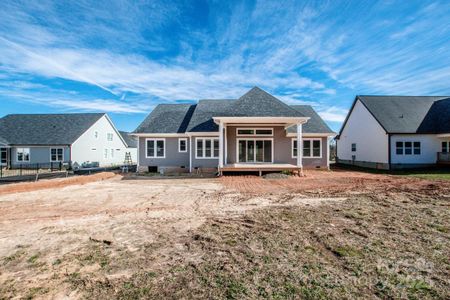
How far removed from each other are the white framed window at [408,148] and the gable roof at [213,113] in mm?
6525

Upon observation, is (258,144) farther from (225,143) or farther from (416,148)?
(416,148)

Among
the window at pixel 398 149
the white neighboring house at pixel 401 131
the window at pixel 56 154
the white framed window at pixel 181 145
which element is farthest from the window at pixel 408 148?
the window at pixel 56 154

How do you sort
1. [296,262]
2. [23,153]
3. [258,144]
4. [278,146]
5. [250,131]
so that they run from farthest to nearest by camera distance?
1. [23,153]
2. [278,146]
3. [258,144]
4. [250,131]
5. [296,262]

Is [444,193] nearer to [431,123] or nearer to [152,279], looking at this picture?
[152,279]

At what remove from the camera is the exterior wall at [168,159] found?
18984mm

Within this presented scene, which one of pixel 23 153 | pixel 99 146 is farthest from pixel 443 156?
pixel 23 153

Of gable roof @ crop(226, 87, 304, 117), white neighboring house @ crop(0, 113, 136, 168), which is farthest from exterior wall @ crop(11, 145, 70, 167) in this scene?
gable roof @ crop(226, 87, 304, 117)

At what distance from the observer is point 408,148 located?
2025 cm

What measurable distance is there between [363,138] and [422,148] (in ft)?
15.5

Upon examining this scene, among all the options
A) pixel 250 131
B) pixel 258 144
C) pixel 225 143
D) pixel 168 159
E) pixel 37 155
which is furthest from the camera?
pixel 37 155

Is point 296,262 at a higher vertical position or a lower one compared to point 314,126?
lower

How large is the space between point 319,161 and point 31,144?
93.9 feet

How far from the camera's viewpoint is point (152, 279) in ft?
11.4

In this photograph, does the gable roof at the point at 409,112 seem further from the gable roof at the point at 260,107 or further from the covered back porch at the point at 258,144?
the gable roof at the point at 260,107
